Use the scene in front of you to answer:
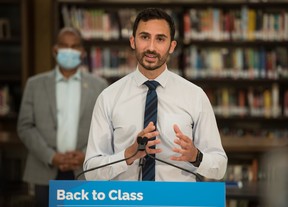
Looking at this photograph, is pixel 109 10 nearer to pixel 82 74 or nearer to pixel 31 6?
pixel 31 6

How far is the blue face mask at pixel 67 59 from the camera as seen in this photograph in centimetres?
328

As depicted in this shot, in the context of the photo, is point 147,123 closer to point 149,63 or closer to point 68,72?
point 149,63

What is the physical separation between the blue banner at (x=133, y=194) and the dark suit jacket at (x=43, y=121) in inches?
55.3

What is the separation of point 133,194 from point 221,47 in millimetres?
4371

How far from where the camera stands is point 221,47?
19.6 feet

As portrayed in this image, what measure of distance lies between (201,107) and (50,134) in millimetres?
1380

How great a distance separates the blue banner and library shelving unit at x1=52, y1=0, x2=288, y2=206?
4.03m

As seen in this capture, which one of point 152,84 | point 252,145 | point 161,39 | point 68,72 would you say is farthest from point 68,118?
point 252,145

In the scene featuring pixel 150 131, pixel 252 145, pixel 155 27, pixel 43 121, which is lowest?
pixel 252 145

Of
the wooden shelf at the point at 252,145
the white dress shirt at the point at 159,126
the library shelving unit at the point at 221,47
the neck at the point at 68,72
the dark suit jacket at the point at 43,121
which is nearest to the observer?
the white dress shirt at the point at 159,126

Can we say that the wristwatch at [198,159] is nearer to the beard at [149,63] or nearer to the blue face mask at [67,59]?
the beard at [149,63]

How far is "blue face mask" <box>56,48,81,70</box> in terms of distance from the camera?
3.28 meters

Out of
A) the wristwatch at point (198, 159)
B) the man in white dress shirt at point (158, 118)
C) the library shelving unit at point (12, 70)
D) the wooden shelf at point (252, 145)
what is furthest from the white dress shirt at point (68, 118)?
the library shelving unit at point (12, 70)

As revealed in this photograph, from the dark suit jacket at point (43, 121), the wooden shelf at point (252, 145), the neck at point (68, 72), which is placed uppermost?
the neck at point (68, 72)
